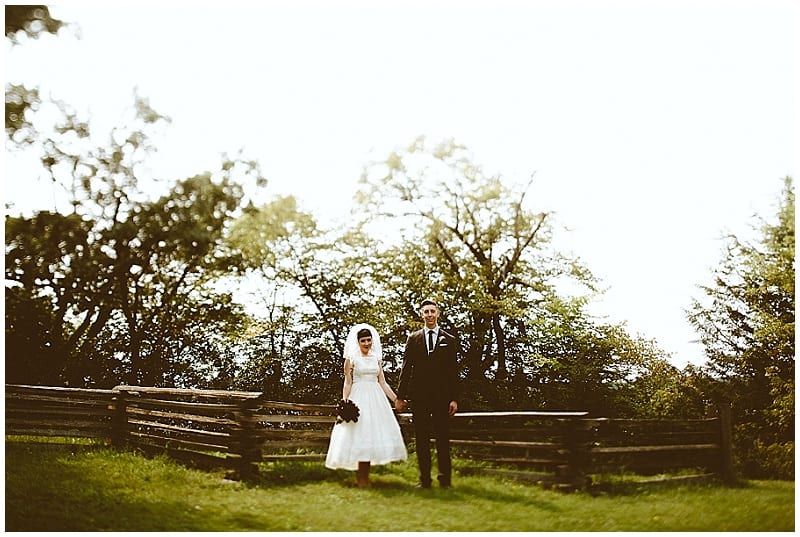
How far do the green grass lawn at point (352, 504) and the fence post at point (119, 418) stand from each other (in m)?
1.55

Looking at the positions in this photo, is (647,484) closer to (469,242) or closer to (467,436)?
(467,436)

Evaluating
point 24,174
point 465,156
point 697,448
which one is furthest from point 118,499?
point 465,156

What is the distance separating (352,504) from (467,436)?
178cm

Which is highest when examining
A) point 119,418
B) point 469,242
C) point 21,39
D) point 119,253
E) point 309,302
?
point 21,39

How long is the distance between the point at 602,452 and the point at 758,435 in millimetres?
2687

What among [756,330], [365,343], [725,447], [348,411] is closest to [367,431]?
[348,411]

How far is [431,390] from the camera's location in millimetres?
6086

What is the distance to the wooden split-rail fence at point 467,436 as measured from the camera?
239 inches

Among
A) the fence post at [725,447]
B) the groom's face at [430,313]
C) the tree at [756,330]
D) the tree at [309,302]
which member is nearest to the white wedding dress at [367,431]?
the groom's face at [430,313]

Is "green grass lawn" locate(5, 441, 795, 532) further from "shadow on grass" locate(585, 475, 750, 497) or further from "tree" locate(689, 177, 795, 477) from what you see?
"tree" locate(689, 177, 795, 477)

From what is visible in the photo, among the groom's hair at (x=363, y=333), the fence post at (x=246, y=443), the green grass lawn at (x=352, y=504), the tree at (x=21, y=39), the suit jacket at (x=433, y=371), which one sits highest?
the tree at (x=21, y=39)

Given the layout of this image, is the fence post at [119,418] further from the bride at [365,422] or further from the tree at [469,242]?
the tree at [469,242]

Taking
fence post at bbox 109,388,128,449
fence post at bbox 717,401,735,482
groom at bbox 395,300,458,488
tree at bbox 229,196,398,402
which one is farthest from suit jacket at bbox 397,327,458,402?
fence post at bbox 109,388,128,449

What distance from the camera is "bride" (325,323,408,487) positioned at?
605 cm
